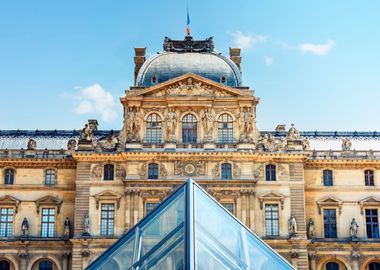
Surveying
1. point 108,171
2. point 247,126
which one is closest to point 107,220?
point 108,171

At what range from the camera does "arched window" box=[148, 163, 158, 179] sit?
4447 cm

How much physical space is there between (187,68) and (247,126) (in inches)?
221

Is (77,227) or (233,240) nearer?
(233,240)

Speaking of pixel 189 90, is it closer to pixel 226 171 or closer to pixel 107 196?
pixel 226 171

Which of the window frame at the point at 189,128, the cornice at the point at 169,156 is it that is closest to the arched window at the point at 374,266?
the cornice at the point at 169,156

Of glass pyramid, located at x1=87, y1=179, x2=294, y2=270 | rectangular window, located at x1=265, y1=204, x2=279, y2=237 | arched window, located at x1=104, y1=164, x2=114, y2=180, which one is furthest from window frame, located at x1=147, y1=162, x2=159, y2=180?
glass pyramid, located at x1=87, y1=179, x2=294, y2=270

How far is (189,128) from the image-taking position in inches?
1786

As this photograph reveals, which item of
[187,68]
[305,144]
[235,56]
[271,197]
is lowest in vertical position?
[271,197]

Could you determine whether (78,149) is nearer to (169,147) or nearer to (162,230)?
(169,147)

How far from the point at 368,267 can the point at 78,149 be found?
776 inches

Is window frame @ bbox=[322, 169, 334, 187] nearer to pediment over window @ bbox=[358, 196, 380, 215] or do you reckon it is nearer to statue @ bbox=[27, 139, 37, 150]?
pediment over window @ bbox=[358, 196, 380, 215]

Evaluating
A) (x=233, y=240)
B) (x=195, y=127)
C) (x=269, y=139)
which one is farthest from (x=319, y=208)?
(x=233, y=240)

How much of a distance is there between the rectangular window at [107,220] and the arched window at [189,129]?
619 cm

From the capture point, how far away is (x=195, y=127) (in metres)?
45.4
